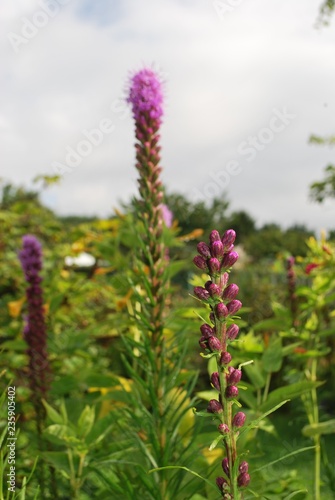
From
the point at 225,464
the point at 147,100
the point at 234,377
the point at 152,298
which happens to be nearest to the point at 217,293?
the point at 234,377

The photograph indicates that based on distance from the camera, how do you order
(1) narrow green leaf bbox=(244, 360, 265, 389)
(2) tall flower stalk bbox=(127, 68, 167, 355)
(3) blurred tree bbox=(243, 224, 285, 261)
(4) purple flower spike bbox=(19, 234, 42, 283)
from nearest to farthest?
(2) tall flower stalk bbox=(127, 68, 167, 355) → (1) narrow green leaf bbox=(244, 360, 265, 389) → (4) purple flower spike bbox=(19, 234, 42, 283) → (3) blurred tree bbox=(243, 224, 285, 261)

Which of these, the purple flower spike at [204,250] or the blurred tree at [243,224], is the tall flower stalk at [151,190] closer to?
the purple flower spike at [204,250]

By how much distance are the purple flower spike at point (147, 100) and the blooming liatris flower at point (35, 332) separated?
0.79 m

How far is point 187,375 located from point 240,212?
94.7ft

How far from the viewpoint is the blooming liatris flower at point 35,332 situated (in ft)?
6.48

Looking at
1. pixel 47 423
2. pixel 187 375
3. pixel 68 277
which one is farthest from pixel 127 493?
pixel 68 277

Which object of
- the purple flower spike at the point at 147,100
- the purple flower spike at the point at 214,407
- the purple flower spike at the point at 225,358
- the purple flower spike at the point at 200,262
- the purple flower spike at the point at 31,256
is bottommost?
the purple flower spike at the point at 214,407

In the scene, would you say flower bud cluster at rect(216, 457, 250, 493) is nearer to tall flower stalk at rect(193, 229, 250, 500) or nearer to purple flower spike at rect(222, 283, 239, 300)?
tall flower stalk at rect(193, 229, 250, 500)

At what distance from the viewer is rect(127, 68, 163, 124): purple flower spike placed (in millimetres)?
1798

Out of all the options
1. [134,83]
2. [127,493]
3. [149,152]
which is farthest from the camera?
[134,83]

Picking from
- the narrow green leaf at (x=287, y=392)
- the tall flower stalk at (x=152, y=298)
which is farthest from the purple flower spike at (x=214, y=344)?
the narrow green leaf at (x=287, y=392)

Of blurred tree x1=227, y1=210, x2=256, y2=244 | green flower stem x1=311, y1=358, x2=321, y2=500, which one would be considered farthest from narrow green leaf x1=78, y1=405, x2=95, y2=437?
blurred tree x1=227, y1=210, x2=256, y2=244

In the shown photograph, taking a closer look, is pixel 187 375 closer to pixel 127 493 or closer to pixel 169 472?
pixel 169 472

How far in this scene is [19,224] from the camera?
5117mm
